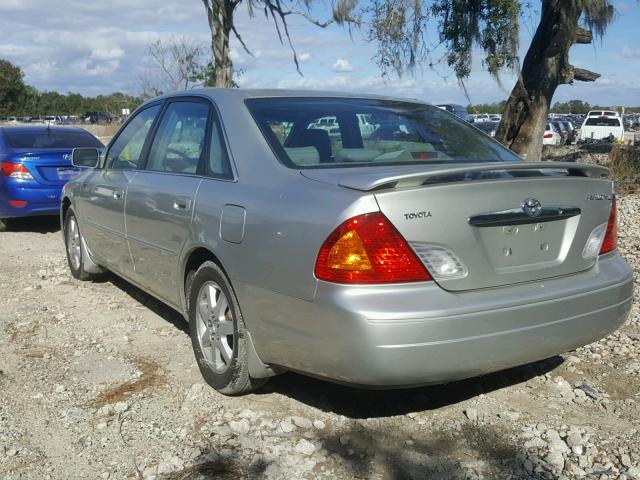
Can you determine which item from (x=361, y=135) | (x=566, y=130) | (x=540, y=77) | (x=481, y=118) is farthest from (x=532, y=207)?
(x=481, y=118)

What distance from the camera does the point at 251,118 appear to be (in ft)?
12.4

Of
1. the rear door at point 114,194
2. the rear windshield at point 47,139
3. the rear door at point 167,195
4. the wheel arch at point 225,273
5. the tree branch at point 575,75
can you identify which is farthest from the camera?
the tree branch at point 575,75

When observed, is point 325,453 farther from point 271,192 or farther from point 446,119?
point 446,119

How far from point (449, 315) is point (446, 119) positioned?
197 cm

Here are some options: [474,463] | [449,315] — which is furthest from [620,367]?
[449,315]

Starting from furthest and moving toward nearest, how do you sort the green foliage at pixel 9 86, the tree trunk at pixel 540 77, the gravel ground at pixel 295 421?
the green foliage at pixel 9 86 → the tree trunk at pixel 540 77 → the gravel ground at pixel 295 421

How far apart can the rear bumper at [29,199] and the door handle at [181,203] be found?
5.53 meters

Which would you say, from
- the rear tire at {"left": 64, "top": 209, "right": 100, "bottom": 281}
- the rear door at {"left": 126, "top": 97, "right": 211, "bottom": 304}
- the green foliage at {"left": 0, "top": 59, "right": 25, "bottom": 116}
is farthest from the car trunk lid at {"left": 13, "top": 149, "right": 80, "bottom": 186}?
the green foliage at {"left": 0, "top": 59, "right": 25, "bottom": 116}

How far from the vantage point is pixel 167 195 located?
4.22 meters

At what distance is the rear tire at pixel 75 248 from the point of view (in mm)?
6332

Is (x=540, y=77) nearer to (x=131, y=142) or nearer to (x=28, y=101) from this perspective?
(x=131, y=142)

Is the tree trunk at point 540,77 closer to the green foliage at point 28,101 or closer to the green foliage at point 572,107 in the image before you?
the green foliage at point 28,101

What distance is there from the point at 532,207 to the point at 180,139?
7.67 ft

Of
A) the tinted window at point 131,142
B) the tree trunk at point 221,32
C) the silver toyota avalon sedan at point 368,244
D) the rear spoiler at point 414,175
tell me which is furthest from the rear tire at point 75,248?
the tree trunk at point 221,32
